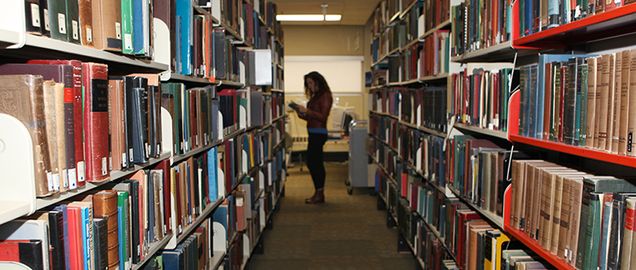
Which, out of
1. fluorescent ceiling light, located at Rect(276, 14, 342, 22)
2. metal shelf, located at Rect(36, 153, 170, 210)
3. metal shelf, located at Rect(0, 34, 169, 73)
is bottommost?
metal shelf, located at Rect(36, 153, 170, 210)

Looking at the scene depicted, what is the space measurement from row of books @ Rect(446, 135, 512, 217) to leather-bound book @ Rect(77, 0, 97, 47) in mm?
1495

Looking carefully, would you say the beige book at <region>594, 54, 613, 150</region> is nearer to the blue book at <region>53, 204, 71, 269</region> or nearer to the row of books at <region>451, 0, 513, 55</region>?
the row of books at <region>451, 0, 513, 55</region>

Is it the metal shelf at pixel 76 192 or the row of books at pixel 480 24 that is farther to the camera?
the row of books at pixel 480 24

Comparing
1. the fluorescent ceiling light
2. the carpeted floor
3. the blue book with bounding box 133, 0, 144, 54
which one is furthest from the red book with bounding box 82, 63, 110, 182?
the fluorescent ceiling light

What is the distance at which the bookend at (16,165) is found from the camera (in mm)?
992

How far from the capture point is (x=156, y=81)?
68.1 inches

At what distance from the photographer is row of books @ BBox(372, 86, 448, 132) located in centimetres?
307

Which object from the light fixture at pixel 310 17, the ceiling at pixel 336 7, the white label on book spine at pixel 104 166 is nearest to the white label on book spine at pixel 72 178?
the white label on book spine at pixel 104 166

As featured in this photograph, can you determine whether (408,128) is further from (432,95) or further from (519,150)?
(519,150)

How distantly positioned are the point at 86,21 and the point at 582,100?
1272mm

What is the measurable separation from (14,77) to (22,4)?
0.15 metres

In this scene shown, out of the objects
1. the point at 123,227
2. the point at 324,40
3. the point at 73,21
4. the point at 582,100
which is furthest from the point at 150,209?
the point at 324,40

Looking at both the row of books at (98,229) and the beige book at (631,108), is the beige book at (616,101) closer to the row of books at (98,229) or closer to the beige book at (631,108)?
the beige book at (631,108)

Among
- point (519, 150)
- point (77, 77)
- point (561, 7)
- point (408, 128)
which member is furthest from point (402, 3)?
point (77, 77)
